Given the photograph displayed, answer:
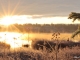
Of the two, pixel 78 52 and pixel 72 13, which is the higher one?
pixel 72 13

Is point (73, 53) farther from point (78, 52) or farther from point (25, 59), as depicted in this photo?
point (25, 59)

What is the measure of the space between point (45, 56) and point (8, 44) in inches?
857

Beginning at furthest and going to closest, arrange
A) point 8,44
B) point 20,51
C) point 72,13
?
1. point 8,44
2. point 20,51
3. point 72,13

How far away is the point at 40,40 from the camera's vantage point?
32.9m

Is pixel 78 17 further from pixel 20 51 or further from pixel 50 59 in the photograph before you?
pixel 50 59

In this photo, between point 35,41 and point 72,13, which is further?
point 35,41

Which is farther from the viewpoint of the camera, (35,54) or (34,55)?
(35,54)

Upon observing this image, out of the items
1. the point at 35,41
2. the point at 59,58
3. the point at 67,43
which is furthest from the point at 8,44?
the point at 59,58

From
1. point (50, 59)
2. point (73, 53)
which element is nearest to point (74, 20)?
point (73, 53)

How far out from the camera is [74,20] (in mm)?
16812

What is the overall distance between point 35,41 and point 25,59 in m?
15.8

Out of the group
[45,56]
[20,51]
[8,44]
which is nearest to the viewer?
[45,56]

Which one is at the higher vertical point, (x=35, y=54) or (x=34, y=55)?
(x=34, y=55)

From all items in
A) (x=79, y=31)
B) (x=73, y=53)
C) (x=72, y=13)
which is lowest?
(x=73, y=53)
